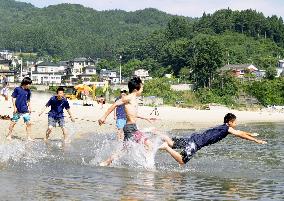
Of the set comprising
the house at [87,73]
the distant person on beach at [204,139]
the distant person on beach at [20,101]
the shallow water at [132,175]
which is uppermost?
the house at [87,73]

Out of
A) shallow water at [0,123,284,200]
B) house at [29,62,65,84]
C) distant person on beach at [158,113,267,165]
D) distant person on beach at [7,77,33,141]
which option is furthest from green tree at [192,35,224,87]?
distant person on beach at [158,113,267,165]

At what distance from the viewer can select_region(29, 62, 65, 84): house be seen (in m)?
146

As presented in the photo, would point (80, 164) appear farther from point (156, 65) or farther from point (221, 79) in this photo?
point (156, 65)

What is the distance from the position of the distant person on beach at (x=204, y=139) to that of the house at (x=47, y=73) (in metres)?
133

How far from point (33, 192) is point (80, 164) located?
11.8ft

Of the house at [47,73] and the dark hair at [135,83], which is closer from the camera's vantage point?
the dark hair at [135,83]

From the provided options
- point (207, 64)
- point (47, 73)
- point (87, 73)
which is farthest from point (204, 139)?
point (47, 73)

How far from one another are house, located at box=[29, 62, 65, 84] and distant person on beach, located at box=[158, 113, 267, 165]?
132639mm

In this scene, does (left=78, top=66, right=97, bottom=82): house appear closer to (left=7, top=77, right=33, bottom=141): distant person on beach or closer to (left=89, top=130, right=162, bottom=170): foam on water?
(left=7, top=77, right=33, bottom=141): distant person on beach

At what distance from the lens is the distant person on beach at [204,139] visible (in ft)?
33.6

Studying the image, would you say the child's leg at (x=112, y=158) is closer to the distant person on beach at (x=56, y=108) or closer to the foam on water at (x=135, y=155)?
the foam on water at (x=135, y=155)

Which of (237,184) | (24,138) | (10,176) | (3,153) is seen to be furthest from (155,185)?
(24,138)

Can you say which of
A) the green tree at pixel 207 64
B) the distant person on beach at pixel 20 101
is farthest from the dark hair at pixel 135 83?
the green tree at pixel 207 64

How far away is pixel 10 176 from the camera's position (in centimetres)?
900
